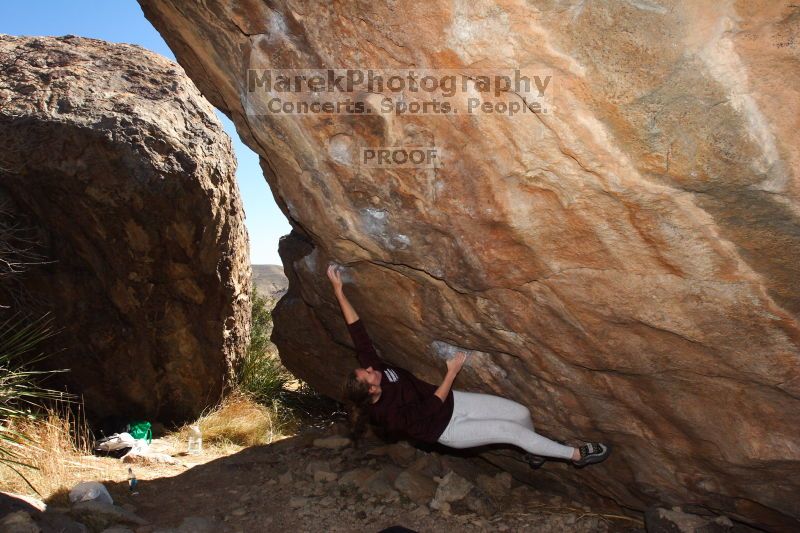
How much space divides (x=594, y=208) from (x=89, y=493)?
415 cm

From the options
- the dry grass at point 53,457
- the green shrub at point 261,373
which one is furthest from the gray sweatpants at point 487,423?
the green shrub at point 261,373

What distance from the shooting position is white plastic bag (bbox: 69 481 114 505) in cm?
441

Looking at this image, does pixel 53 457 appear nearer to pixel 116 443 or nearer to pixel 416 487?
pixel 116 443

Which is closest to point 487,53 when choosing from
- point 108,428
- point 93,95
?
point 93,95

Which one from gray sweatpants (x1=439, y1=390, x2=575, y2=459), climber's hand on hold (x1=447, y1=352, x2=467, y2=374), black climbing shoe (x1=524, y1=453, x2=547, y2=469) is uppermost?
climber's hand on hold (x1=447, y1=352, x2=467, y2=374)

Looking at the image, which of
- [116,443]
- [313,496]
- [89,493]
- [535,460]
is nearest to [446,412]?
[535,460]

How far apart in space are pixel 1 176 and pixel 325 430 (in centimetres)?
406

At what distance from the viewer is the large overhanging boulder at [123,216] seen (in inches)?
223

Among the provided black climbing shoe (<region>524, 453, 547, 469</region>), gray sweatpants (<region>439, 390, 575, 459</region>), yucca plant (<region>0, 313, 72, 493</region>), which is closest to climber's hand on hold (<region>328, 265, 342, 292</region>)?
gray sweatpants (<region>439, 390, 575, 459</region>)

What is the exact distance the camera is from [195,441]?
21.0 ft

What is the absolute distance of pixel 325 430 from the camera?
6176 mm

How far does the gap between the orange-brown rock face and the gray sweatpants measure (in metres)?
0.13

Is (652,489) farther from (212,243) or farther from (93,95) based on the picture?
(93,95)

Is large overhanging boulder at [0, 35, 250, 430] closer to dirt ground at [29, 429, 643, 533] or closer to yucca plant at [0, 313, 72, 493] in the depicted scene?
yucca plant at [0, 313, 72, 493]
